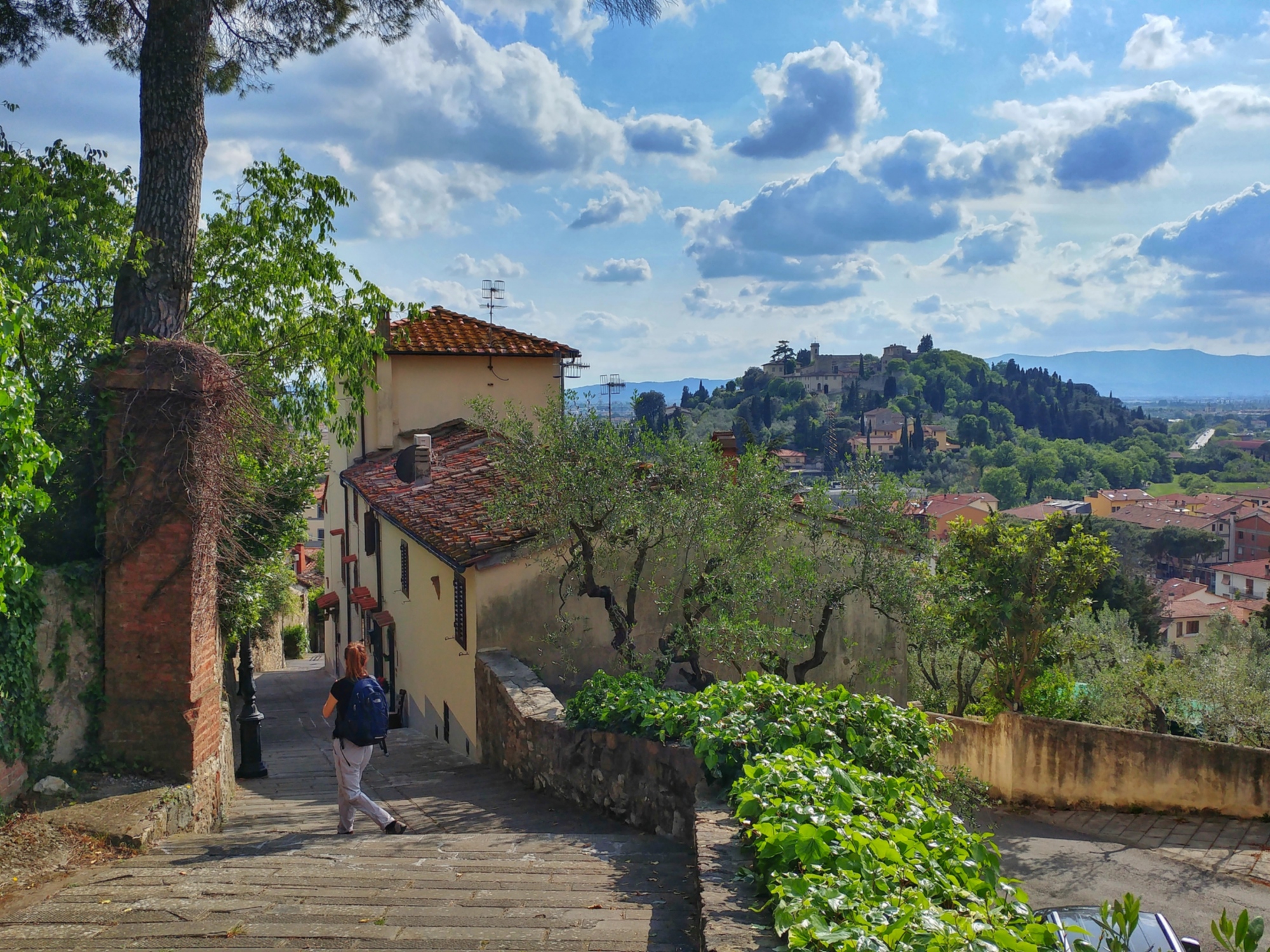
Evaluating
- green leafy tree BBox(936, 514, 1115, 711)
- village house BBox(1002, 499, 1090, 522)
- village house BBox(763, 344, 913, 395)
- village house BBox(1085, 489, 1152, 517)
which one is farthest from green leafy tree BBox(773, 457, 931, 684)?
village house BBox(763, 344, 913, 395)

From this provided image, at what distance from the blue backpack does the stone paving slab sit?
8985 mm

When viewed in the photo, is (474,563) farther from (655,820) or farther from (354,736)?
(655,820)

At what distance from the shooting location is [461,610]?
12438 mm

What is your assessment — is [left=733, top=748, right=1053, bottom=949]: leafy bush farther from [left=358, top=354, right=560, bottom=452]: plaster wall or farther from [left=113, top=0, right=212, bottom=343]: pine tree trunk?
[left=358, top=354, right=560, bottom=452]: plaster wall

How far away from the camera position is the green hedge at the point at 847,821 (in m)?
3.21

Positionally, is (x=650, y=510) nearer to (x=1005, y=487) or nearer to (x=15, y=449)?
(x=15, y=449)

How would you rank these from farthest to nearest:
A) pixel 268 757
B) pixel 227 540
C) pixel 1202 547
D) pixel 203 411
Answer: pixel 1202 547
pixel 268 757
pixel 227 540
pixel 203 411

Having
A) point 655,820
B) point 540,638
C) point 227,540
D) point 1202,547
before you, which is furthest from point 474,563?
point 1202,547

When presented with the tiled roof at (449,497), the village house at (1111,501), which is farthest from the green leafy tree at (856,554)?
the village house at (1111,501)

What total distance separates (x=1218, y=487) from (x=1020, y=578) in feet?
502

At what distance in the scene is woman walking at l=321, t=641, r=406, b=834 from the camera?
7066mm

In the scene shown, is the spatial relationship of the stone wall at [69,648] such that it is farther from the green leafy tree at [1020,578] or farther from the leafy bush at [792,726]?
the green leafy tree at [1020,578]

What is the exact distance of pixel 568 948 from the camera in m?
3.96

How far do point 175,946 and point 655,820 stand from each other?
11.2ft
